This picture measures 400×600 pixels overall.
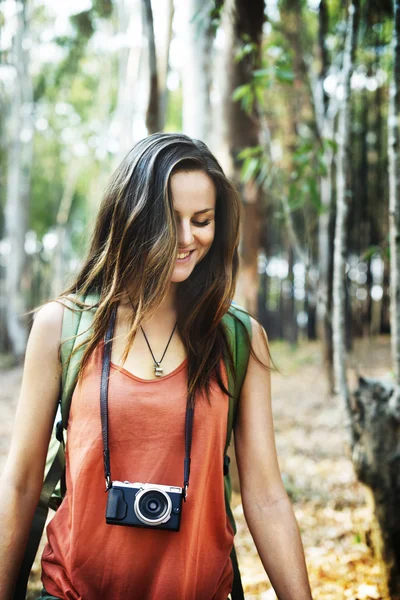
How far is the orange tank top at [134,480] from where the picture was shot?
1.47 metres

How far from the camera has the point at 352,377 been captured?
302cm

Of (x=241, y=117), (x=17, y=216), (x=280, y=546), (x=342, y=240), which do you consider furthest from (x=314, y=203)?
(x=17, y=216)

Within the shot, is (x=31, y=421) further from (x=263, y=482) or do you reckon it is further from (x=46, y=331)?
(x=263, y=482)

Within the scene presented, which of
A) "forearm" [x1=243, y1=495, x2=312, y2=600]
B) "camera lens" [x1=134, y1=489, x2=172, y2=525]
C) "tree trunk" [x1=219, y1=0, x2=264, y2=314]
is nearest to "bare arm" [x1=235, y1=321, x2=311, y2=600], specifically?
"forearm" [x1=243, y1=495, x2=312, y2=600]

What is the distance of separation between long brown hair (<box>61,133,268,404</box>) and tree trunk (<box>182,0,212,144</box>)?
175cm

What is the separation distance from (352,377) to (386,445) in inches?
18.9

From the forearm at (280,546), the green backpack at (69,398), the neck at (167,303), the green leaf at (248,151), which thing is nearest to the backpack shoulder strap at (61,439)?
the green backpack at (69,398)

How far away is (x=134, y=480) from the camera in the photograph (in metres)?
1.50

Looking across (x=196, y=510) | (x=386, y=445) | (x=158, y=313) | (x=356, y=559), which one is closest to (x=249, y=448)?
(x=196, y=510)

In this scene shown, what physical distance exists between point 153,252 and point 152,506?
0.70m

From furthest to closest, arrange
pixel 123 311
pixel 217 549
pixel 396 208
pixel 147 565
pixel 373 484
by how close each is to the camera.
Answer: pixel 373 484 < pixel 396 208 < pixel 123 311 < pixel 217 549 < pixel 147 565

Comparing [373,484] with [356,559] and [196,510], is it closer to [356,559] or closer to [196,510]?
[356,559]

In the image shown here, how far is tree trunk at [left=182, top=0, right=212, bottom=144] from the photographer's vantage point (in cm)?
336

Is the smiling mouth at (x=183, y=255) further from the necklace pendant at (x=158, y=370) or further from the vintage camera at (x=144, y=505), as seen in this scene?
the vintage camera at (x=144, y=505)
